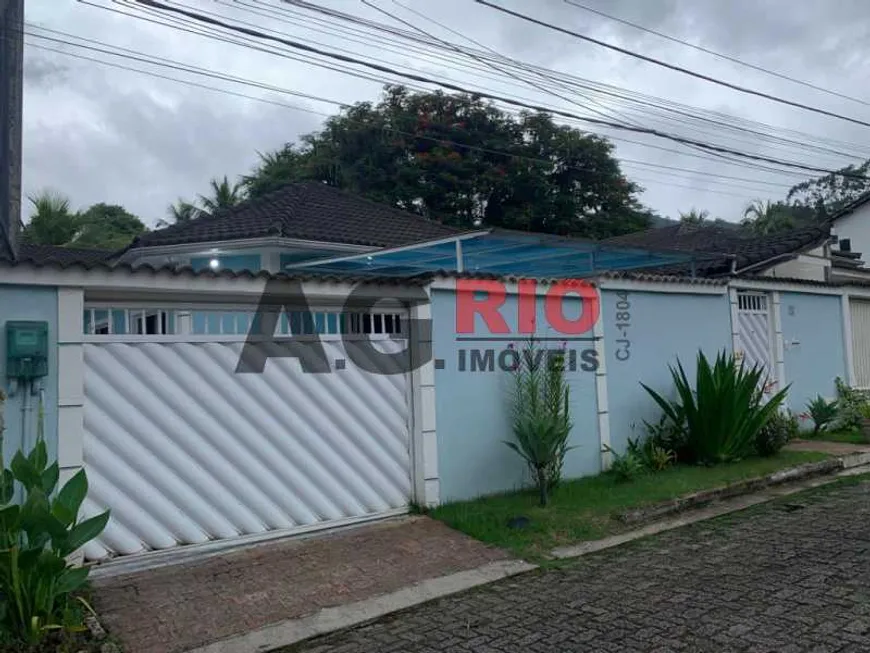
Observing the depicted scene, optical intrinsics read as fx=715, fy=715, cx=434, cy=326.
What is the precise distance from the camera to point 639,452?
8031mm

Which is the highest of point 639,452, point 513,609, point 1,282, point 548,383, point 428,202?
point 428,202

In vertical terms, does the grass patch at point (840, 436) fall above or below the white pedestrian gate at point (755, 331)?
below

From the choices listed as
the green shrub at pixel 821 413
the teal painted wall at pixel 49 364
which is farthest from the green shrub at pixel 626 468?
the teal painted wall at pixel 49 364

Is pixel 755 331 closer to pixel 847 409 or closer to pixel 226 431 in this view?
pixel 847 409

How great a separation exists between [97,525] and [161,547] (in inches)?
47.3

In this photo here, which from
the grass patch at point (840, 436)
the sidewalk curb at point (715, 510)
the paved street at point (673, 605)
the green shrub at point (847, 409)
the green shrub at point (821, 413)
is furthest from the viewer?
the green shrub at point (847, 409)

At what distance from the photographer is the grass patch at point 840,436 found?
32.4ft

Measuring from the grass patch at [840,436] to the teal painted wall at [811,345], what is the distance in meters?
0.41

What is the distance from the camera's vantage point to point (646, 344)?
8477 millimetres

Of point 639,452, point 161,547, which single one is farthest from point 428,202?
point 161,547

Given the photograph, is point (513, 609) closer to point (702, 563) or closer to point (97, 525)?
point (702, 563)

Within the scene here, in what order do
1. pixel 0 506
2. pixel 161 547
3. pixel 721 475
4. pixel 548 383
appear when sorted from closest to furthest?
pixel 0 506 → pixel 161 547 → pixel 548 383 → pixel 721 475

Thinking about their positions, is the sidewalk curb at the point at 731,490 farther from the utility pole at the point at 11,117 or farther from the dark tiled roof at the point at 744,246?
the utility pole at the point at 11,117

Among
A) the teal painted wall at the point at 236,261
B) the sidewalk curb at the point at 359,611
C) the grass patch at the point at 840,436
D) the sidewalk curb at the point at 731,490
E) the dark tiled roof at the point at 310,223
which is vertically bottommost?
the sidewalk curb at the point at 359,611
